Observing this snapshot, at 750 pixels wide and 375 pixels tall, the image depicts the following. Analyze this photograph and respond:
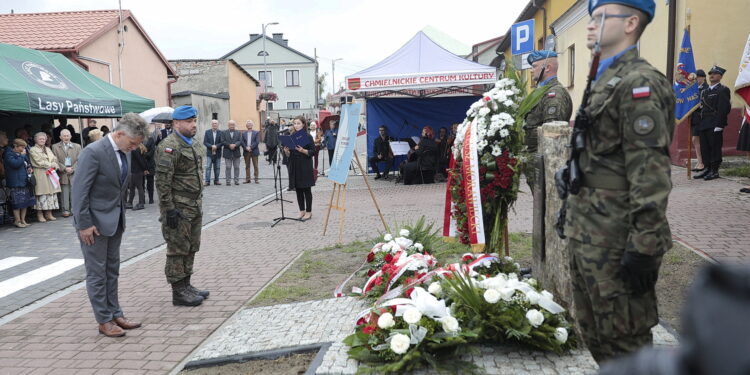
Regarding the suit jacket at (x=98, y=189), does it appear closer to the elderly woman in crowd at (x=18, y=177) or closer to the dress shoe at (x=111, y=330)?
the dress shoe at (x=111, y=330)

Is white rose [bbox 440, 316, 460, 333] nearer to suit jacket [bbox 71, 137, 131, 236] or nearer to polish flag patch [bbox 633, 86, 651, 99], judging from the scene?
polish flag patch [bbox 633, 86, 651, 99]

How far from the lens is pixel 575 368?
11.4ft

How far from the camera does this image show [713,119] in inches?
429

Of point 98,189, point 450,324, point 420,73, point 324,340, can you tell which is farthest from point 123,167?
point 420,73

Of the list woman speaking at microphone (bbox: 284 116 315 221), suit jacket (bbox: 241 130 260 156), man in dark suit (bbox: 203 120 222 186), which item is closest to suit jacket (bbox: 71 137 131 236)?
woman speaking at microphone (bbox: 284 116 315 221)

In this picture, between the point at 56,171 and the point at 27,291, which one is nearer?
the point at 27,291

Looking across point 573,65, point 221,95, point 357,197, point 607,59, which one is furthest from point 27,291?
point 221,95

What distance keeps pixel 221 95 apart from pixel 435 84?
73.1 ft

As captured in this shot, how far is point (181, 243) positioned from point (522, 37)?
9090 mm

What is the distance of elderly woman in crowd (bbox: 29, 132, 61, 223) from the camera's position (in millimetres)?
11812

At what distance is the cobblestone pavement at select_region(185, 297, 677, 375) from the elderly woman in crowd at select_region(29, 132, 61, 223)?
334 inches

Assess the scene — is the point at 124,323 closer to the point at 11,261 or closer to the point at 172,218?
the point at 172,218

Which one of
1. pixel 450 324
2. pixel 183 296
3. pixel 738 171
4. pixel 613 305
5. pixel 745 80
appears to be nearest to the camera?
pixel 613 305

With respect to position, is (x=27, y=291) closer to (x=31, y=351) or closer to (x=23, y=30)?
(x=31, y=351)
